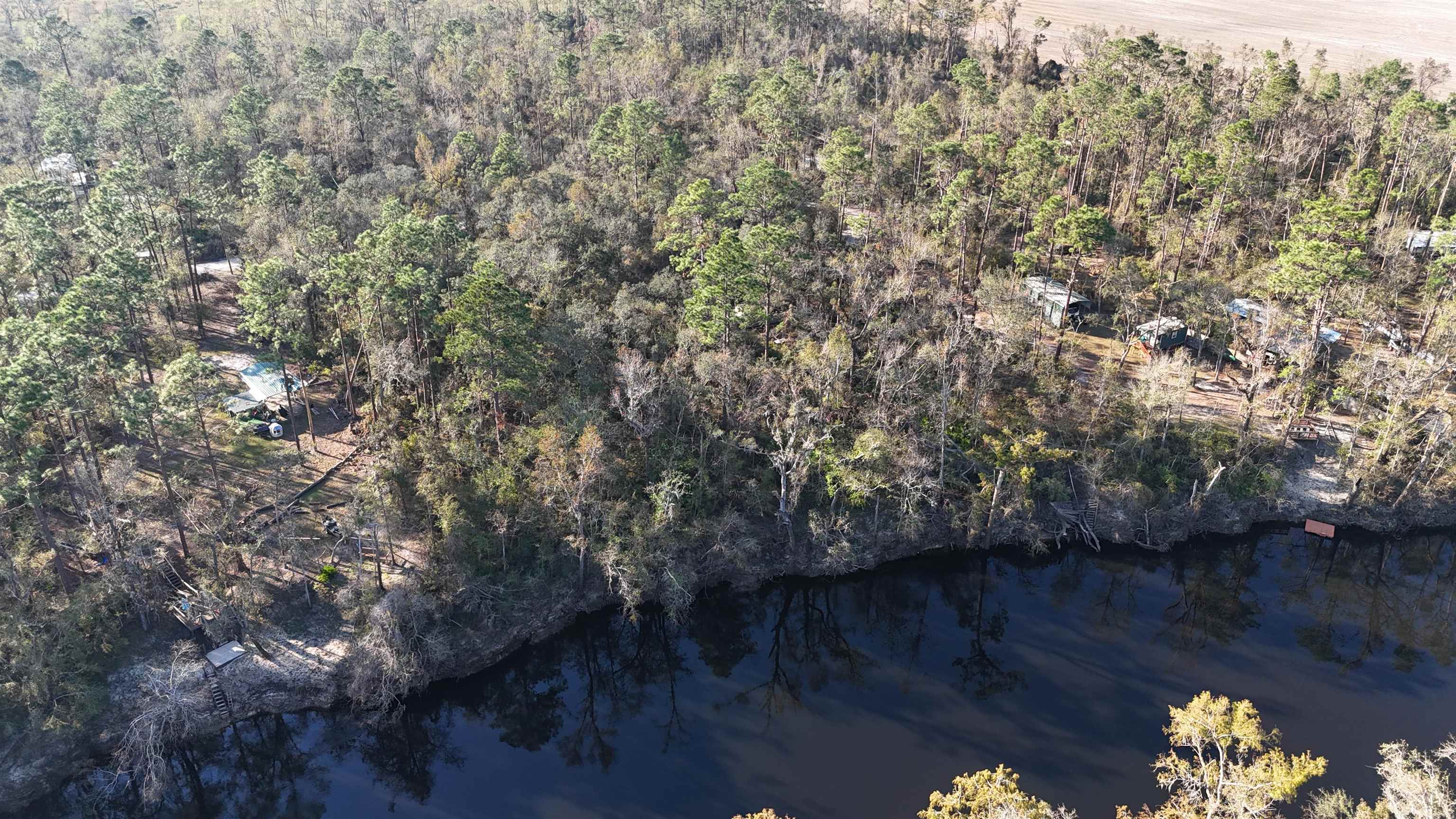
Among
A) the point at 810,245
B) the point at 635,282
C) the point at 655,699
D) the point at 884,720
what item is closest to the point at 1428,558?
the point at 884,720

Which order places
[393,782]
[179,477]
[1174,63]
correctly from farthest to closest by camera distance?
[1174,63] → [179,477] → [393,782]

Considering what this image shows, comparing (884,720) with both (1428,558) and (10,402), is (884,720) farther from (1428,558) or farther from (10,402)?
(10,402)

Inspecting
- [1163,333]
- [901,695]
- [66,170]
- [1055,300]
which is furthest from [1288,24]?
[66,170]

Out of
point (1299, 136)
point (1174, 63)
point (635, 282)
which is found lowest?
point (635, 282)


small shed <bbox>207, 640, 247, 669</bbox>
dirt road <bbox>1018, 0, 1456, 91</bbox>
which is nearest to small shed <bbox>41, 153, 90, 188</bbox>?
small shed <bbox>207, 640, 247, 669</bbox>

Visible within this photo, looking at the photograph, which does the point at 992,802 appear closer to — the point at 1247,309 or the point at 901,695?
the point at 901,695

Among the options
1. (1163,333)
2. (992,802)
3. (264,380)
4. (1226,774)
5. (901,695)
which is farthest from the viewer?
(1163,333)
